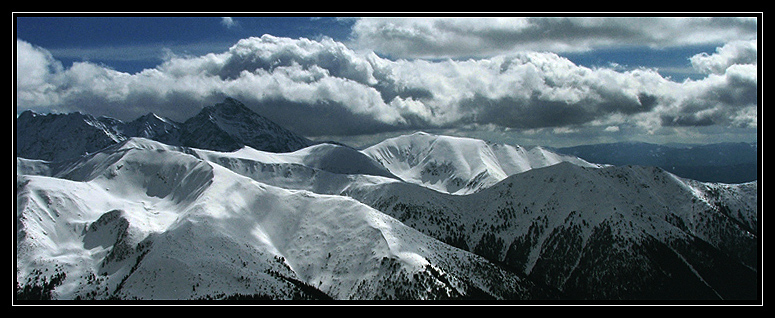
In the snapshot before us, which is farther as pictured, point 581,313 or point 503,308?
point 503,308
